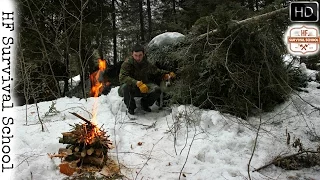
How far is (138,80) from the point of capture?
5590 mm

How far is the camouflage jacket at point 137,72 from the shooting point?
5390 millimetres

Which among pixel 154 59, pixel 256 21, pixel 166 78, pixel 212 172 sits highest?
pixel 256 21

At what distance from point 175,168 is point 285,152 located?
1.54m

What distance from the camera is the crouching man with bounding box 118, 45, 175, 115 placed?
17.4 feet

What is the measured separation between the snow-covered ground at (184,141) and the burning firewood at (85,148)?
18 cm

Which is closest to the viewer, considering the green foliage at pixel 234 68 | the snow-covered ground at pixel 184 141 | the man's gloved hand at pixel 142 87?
the snow-covered ground at pixel 184 141

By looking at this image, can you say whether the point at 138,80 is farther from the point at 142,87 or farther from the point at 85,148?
the point at 85,148

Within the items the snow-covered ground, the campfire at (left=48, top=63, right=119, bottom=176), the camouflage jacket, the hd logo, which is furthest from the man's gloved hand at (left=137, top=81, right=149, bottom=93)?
the hd logo

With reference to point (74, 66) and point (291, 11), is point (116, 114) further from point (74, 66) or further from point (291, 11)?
point (74, 66)

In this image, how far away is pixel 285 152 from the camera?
3807 millimetres

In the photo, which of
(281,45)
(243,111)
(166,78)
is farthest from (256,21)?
(166,78)

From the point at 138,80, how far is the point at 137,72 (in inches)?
6.3

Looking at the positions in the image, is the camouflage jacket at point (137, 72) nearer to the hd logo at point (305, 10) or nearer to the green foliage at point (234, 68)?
the green foliage at point (234, 68)

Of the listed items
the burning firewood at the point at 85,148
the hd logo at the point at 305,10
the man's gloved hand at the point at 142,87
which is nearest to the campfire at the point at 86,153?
the burning firewood at the point at 85,148
